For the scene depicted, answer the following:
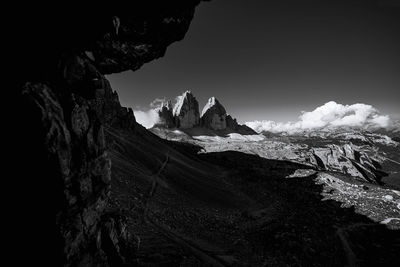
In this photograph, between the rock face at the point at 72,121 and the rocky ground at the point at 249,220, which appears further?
the rocky ground at the point at 249,220

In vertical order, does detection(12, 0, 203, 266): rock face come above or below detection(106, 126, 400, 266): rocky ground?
above

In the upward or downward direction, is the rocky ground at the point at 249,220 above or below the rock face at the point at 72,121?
below

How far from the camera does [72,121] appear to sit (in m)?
11.8

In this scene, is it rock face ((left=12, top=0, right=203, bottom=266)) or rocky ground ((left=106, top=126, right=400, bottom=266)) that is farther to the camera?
rocky ground ((left=106, top=126, right=400, bottom=266))

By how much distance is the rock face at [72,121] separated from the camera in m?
9.69

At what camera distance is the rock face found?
9688 mm

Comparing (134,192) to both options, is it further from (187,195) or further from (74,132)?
(74,132)

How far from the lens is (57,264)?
10641 mm

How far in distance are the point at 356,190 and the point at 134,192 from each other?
56860 mm

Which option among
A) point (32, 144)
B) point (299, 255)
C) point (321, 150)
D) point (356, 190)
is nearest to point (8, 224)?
point (32, 144)

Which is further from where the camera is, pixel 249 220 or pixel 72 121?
pixel 249 220

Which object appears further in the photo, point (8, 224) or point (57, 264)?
point (57, 264)

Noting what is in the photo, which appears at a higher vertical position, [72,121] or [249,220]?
[72,121]

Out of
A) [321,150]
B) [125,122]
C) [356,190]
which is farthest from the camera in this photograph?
[321,150]
